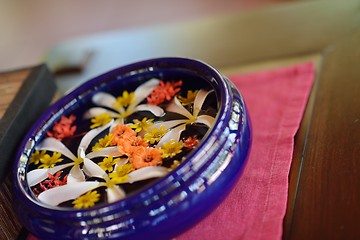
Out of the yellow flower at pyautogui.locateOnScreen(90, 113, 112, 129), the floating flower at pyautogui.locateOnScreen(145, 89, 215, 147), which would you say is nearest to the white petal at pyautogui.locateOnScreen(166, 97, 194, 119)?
the floating flower at pyautogui.locateOnScreen(145, 89, 215, 147)

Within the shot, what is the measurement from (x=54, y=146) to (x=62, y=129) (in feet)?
0.13

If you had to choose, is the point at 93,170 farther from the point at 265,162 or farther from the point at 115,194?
the point at 265,162

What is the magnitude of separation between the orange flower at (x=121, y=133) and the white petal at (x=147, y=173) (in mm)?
94

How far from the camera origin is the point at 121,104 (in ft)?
2.42

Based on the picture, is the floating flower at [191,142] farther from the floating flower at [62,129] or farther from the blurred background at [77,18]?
the blurred background at [77,18]

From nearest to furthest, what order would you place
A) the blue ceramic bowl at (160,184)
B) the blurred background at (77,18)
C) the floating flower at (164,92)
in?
1. the blue ceramic bowl at (160,184)
2. the floating flower at (164,92)
3. the blurred background at (77,18)

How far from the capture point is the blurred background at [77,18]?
2234mm

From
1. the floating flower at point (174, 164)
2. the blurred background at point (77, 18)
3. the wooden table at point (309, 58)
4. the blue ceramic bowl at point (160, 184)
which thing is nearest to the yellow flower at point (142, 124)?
the blue ceramic bowl at point (160, 184)

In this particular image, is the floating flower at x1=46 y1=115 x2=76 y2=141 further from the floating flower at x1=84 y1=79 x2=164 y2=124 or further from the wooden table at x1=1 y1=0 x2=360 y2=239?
the wooden table at x1=1 y1=0 x2=360 y2=239

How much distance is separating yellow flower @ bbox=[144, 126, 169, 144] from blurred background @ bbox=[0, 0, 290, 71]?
1551 mm

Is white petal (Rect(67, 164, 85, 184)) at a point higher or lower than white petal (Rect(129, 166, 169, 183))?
lower

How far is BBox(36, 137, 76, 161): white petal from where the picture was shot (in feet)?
2.18

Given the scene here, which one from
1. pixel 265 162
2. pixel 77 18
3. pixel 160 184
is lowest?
pixel 77 18

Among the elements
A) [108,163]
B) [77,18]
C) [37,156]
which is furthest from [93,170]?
[77,18]
